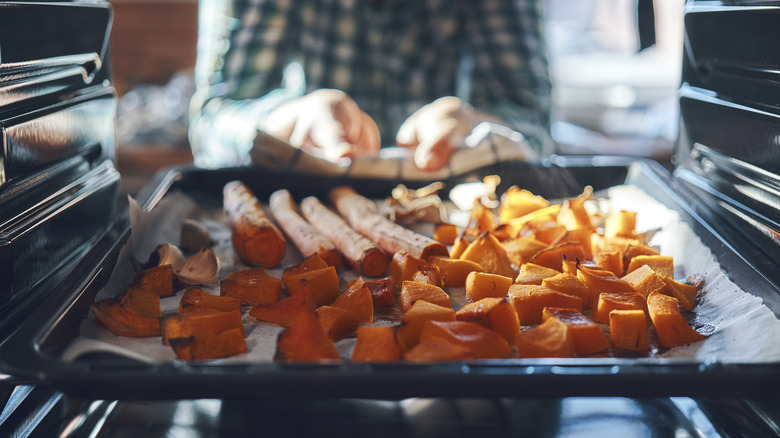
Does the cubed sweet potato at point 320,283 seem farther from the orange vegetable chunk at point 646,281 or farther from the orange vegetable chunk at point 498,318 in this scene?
the orange vegetable chunk at point 646,281

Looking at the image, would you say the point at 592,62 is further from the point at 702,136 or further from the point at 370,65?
the point at 702,136

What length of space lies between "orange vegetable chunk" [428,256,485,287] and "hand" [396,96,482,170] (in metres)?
0.48

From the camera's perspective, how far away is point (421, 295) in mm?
801

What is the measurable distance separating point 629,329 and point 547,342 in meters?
0.12

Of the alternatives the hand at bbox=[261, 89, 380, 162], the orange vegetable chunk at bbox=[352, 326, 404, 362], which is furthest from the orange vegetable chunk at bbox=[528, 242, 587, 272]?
the hand at bbox=[261, 89, 380, 162]

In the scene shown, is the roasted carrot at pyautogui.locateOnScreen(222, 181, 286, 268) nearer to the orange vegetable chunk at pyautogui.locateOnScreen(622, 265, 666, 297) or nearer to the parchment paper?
the parchment paper

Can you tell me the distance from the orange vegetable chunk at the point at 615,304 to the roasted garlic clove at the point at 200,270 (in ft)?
1.81

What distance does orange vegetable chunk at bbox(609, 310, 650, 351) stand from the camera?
72 cm

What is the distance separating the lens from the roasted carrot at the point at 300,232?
101 cm

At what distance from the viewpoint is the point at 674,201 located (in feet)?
3.73

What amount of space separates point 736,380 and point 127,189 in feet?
11.6

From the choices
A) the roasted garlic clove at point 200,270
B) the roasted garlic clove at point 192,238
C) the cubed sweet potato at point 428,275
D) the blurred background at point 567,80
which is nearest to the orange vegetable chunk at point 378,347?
the cubed sweet potato at point 428,275

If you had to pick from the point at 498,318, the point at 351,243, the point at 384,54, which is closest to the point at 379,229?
the point at 351,243

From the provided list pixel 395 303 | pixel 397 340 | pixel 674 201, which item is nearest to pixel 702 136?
pixel 674 201
